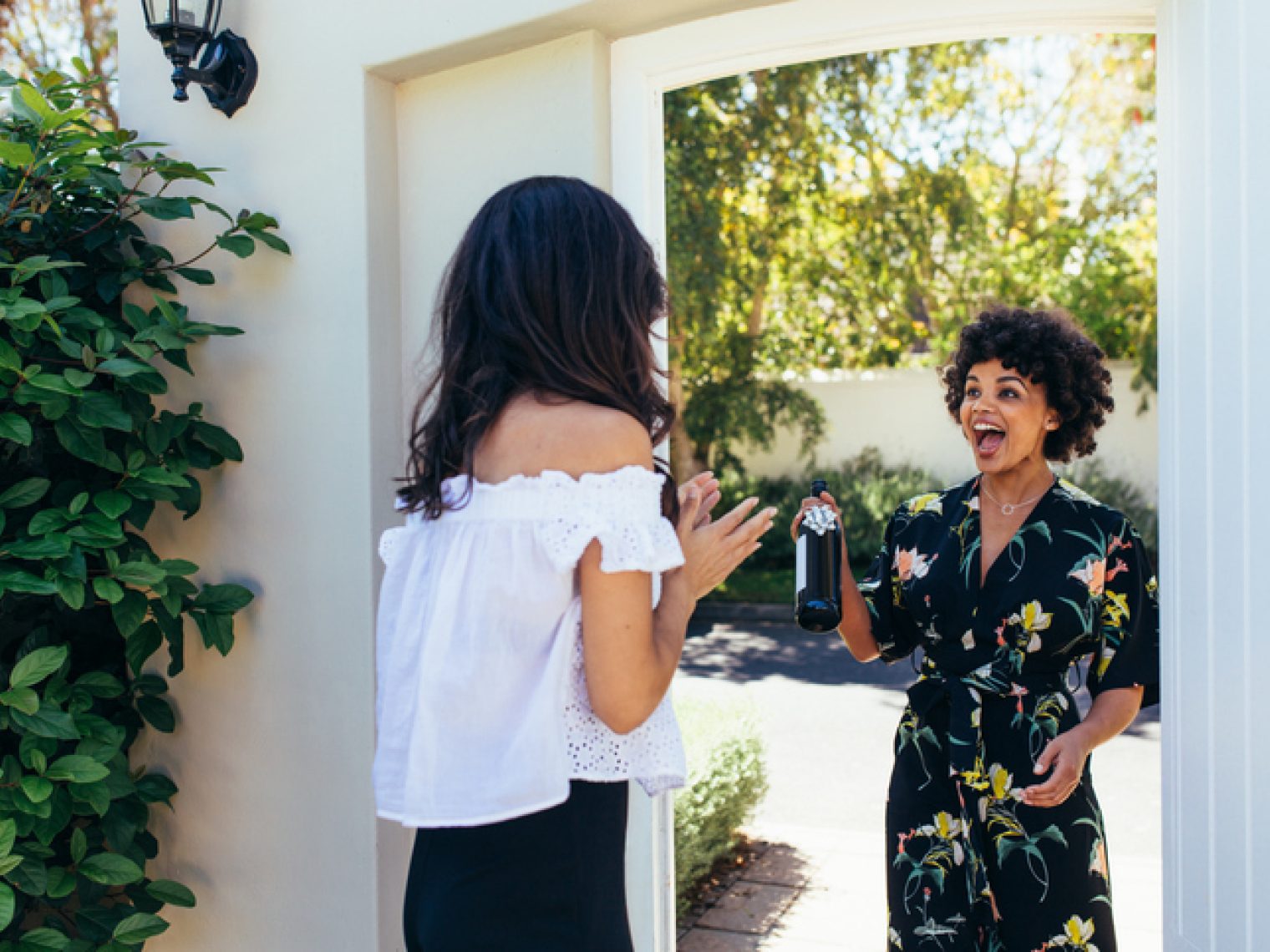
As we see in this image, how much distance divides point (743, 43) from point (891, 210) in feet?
30.5

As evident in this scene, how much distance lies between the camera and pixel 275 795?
2.87 metres

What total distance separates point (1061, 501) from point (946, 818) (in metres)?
0.66

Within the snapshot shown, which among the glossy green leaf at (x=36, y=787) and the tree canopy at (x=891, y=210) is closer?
the glossy green leaf at (x=36, y=787)

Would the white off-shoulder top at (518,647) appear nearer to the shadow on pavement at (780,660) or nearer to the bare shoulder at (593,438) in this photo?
the bare shoulder at (593,438)

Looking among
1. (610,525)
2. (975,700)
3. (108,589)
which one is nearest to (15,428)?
(108,589)

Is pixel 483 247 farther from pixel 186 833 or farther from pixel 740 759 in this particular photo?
pixel 740 759

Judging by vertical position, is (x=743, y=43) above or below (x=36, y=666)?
above

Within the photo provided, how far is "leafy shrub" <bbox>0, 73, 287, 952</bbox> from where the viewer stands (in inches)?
91.3

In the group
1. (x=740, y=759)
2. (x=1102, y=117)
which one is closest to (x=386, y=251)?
(x=740, y=759)

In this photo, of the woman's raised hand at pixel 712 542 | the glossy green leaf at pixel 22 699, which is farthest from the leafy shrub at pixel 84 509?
the woman's raised hand at pixel 712 542

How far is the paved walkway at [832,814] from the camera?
4012mm

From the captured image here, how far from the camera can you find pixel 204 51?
2.78m

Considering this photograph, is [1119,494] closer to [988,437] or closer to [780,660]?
[780,660]

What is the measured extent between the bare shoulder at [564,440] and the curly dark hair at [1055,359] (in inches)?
46.3
